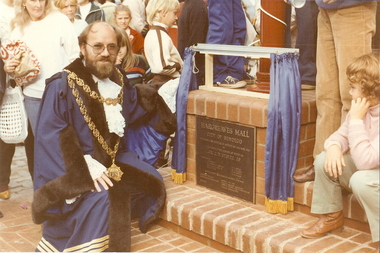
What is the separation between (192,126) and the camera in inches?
171

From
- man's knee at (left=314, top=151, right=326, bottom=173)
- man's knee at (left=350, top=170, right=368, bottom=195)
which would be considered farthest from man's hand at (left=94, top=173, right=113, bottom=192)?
man's knee at (left=350, top=170, right=368, bottom=195)

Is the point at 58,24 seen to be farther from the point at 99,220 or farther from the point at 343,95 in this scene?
the point at 343,95

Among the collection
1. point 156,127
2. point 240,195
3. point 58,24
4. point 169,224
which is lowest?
point 169,224

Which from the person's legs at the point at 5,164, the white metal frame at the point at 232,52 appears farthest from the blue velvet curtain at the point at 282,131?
the person's legs at the point at 5,164

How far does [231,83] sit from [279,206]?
131cm

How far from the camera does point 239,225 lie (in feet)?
11.8

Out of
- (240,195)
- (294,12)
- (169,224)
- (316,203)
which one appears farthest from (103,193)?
(294,12)

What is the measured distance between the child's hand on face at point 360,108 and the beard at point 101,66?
1.71m

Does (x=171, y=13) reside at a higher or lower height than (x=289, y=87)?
higher

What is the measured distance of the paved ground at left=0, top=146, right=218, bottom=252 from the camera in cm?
386

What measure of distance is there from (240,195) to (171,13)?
2.00 meters

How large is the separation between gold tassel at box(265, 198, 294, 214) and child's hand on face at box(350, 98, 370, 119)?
1.02 metres

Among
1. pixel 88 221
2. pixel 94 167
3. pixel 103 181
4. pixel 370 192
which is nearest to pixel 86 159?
pixel 94 167

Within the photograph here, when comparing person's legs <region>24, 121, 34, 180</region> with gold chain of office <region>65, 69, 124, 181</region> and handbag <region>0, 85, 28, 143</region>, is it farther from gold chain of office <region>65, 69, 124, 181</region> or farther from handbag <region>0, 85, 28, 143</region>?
gold chain of office <region>65, 69, 124, 181</region>
